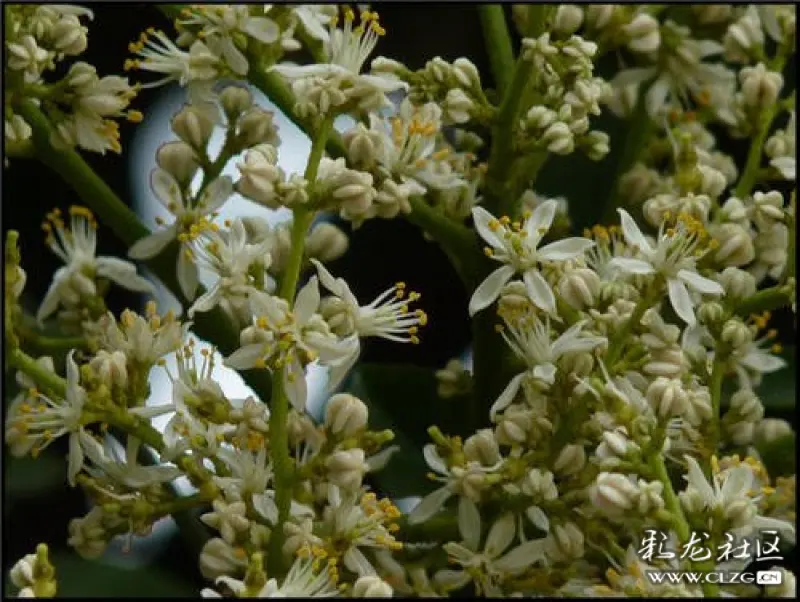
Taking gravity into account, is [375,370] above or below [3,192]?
below

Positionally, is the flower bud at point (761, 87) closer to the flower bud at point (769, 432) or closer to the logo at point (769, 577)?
the flower bud at point (769, 432)

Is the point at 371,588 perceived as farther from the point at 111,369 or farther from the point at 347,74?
the point at 347,74

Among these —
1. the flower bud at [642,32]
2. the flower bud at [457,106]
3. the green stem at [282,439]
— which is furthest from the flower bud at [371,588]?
the flower bud at [642,32]

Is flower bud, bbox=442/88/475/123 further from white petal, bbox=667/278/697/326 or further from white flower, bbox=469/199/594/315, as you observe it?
white petal, bbox=667/278/697/326

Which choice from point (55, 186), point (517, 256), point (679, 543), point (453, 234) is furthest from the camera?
point (55, 186)

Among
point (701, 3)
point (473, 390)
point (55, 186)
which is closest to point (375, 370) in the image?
point (473, 390)

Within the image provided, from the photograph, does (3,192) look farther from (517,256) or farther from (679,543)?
(679,543)

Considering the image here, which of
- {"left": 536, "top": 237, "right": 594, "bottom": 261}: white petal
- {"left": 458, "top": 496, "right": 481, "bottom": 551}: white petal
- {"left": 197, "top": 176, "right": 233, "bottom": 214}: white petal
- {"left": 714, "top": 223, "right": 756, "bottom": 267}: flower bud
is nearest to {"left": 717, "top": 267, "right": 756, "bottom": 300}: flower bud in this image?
{"left": 714, "top": 223, "right": 756, "bottom": 267}: flower bud
